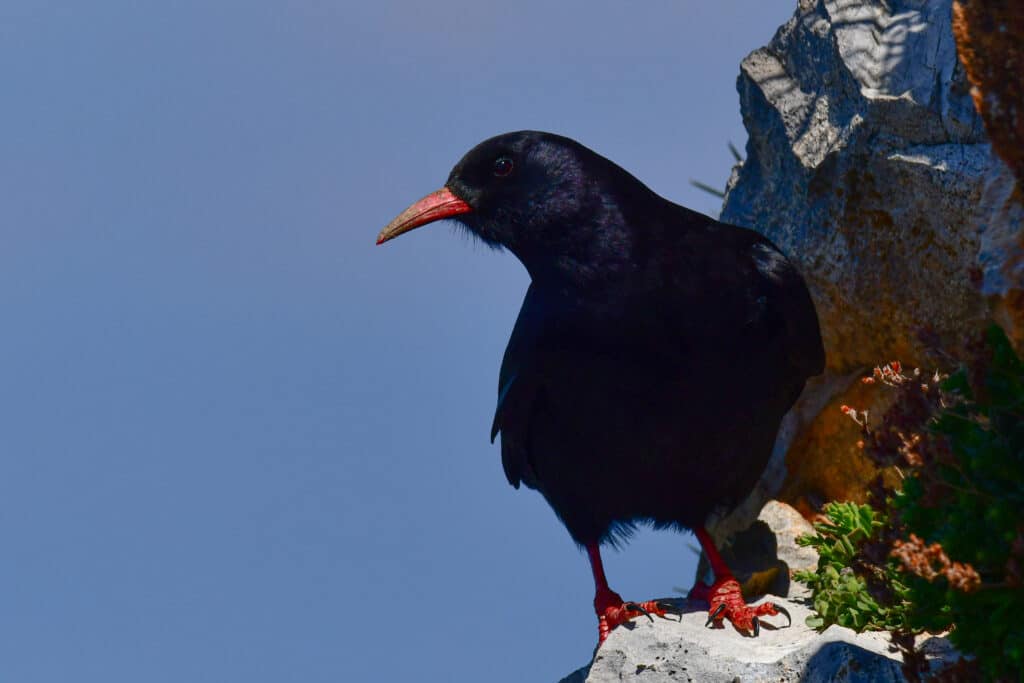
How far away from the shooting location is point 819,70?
696 centimetres

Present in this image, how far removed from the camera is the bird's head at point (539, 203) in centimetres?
575

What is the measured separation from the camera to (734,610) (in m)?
5.54

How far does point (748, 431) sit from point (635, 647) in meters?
1.18

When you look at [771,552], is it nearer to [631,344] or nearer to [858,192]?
[858,192]

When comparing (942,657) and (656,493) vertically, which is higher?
(656,493)

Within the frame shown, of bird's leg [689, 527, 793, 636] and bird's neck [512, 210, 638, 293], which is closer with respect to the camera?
bird's leg [689, 527, 793, 636]

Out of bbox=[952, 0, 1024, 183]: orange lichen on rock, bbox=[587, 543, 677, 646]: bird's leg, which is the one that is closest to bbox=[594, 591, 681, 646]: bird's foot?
bbox=[587, 543, 677, 646]: bird's leg

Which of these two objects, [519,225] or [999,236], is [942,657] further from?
[519,225]

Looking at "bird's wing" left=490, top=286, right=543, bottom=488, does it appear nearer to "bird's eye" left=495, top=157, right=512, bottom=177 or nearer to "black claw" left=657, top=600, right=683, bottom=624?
"bird's eye" left=495, top=157, right=512, bottom=177

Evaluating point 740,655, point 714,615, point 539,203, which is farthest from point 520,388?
point 740,655

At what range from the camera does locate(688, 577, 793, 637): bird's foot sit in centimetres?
548

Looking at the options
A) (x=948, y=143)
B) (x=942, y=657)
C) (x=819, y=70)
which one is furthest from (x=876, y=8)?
(x=942, y=657)

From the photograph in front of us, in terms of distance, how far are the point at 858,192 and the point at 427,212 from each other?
242 cm

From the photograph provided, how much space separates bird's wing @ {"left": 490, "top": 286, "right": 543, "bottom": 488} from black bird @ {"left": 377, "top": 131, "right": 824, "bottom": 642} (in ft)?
0.04
